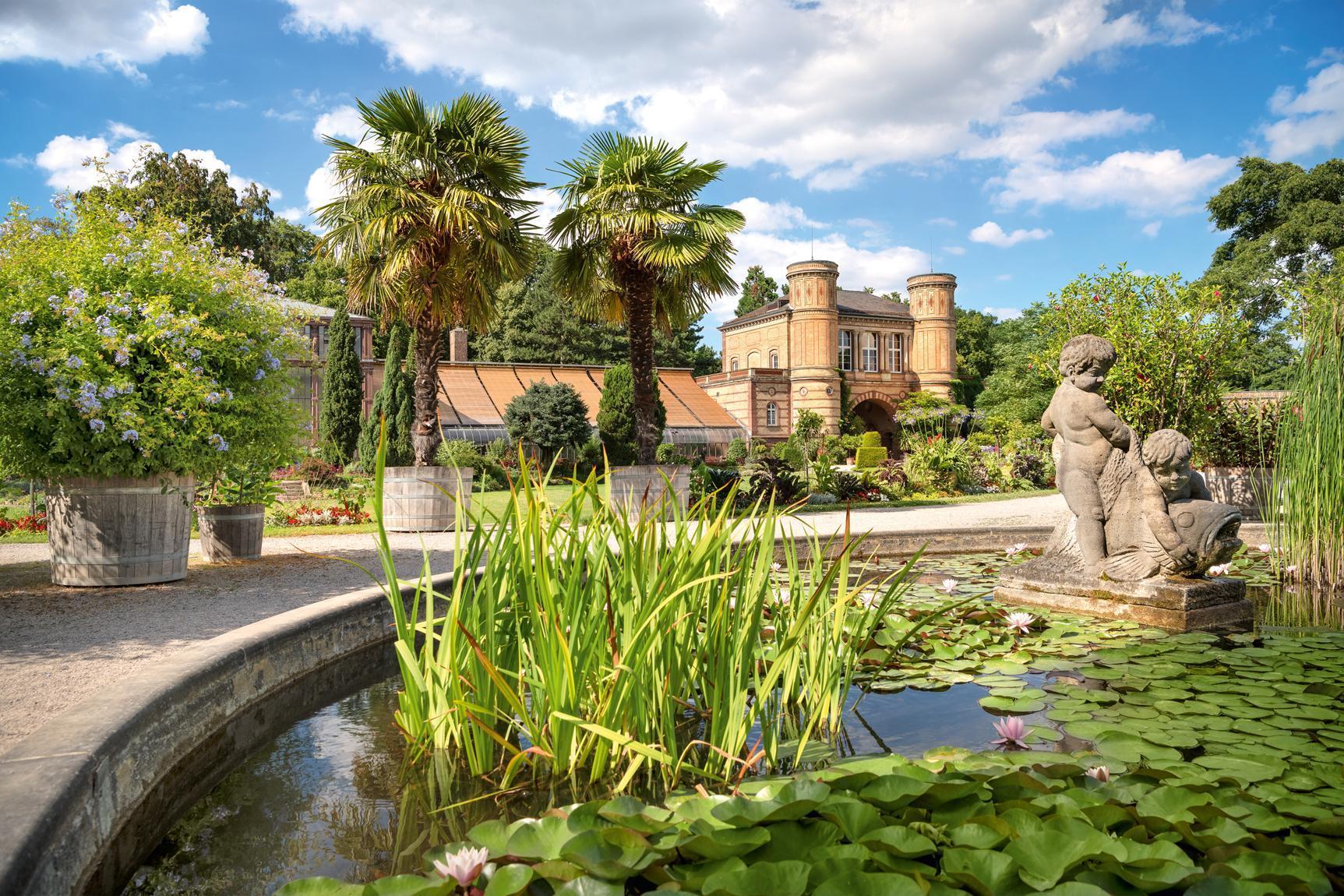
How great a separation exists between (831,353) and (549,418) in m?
19.4

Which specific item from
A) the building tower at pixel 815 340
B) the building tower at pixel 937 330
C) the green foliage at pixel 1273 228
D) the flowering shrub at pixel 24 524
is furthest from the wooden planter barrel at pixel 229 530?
the building tower at pixel 937 330

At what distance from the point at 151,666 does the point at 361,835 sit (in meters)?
0.99

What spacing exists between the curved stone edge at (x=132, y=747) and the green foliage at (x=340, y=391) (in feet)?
61.7

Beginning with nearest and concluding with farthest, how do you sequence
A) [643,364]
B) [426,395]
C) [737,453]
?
[426,395]
[643,364]
[737,453]

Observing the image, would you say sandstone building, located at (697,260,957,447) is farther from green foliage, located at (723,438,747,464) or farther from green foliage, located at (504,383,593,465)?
green foliage, located at (504,383,593,465)

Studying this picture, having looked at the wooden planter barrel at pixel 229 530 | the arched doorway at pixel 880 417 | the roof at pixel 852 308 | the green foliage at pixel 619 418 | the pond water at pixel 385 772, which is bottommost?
the pond water at pixel 385 772

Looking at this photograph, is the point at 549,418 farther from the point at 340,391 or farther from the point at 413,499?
the point at 413,499

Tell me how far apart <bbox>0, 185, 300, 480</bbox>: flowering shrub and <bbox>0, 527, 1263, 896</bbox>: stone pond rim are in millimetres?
2386

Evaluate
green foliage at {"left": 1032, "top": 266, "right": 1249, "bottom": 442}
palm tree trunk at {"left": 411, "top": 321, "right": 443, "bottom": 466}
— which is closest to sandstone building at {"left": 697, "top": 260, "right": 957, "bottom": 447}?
green foliage at {"left": 1032, "top": 266, "right": 1249, "bottom": 442}

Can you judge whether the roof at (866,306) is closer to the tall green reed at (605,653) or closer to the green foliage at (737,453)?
the green foliage at (737,453)

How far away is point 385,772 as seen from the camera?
2342 mm

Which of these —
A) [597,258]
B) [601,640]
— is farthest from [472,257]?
[601,640]

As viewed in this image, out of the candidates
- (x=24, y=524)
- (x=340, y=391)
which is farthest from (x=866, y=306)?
(x=24, y=524)

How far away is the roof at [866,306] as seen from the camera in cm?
3888
